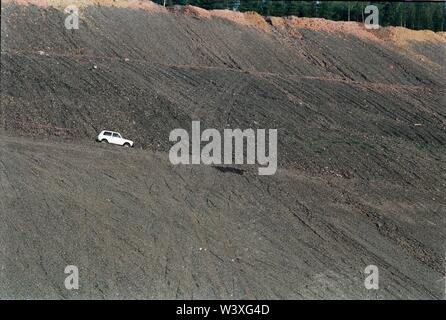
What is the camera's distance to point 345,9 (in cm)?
5331

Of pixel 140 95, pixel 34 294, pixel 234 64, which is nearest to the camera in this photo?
pixel 34 294

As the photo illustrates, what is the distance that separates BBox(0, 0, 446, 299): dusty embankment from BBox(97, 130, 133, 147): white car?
73cm

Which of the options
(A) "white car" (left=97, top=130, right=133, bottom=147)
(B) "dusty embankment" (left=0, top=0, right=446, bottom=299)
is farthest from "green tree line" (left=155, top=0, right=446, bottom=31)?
(A) "white car" (left=97, top=130, right=133, bottom=147)

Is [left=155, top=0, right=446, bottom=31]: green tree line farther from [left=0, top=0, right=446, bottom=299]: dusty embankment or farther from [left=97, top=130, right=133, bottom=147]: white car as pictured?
[left=97, top=130, right=133, bottom=147]: white car

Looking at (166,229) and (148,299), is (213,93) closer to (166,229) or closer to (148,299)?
(166,229)

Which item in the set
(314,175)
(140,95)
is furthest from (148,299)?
(140,95)

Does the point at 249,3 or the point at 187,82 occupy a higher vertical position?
the point at 249,3

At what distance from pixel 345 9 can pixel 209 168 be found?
35.8 metres

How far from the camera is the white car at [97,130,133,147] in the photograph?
2397 centimetres

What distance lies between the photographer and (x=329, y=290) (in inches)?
605

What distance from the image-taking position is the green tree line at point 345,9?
49812 mm

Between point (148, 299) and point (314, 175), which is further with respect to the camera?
point (314, 175)

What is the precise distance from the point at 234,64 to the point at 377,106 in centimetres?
873

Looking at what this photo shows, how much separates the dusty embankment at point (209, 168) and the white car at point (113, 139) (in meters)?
0.73
